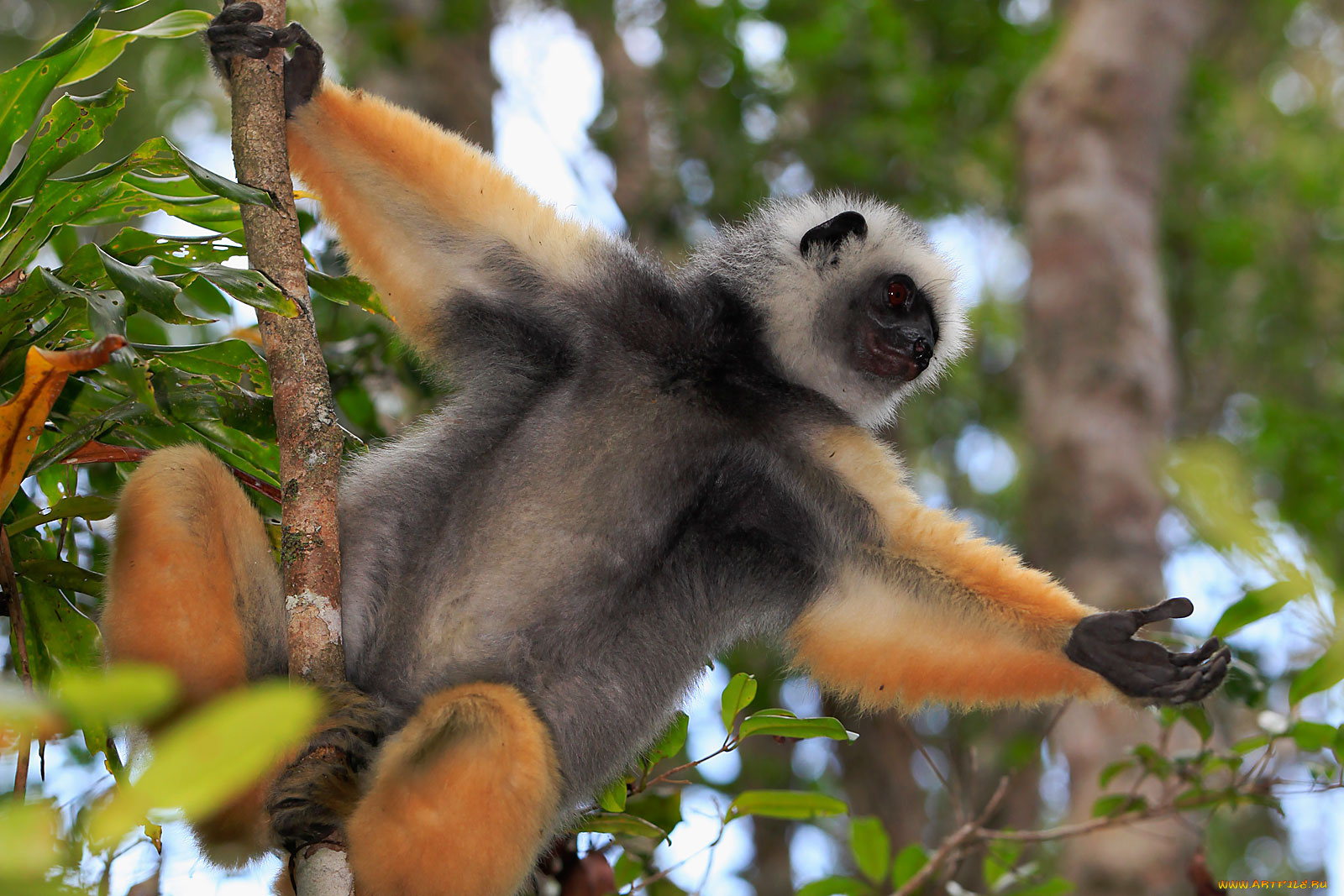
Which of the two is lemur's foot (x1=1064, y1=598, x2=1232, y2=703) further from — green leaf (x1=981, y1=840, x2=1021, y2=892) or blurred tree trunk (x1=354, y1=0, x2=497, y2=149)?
blurred tree trunk (x1=354, y1=0, x2=497, y2=149)

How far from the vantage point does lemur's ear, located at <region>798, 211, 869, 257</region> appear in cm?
438

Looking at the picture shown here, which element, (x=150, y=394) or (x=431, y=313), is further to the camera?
(x=431, y=313)

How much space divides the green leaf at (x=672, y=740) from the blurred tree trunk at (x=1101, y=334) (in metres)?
3.50

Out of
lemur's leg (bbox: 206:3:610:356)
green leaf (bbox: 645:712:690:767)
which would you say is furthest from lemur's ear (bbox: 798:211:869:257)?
green leaf (bbox: 645:712:690:767)

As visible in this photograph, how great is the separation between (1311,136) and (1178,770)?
1281 cm

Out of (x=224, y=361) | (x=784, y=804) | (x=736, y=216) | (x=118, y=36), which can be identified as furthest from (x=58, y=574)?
(x=736, y=216)

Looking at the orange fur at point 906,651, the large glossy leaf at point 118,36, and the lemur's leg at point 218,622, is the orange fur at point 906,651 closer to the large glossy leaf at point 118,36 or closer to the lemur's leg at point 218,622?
the lemur's leg at point 218,622

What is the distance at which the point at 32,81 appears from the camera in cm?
282

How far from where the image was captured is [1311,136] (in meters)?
13.7

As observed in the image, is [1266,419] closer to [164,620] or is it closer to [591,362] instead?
[591,362]

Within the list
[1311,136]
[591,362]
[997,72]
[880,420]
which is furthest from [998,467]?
[591,362]

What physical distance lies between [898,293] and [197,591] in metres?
2.90

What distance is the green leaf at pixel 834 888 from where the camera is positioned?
388 centimetres

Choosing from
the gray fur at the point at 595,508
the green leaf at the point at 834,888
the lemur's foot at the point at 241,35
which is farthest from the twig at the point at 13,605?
the green leaf at the point at 834,888
